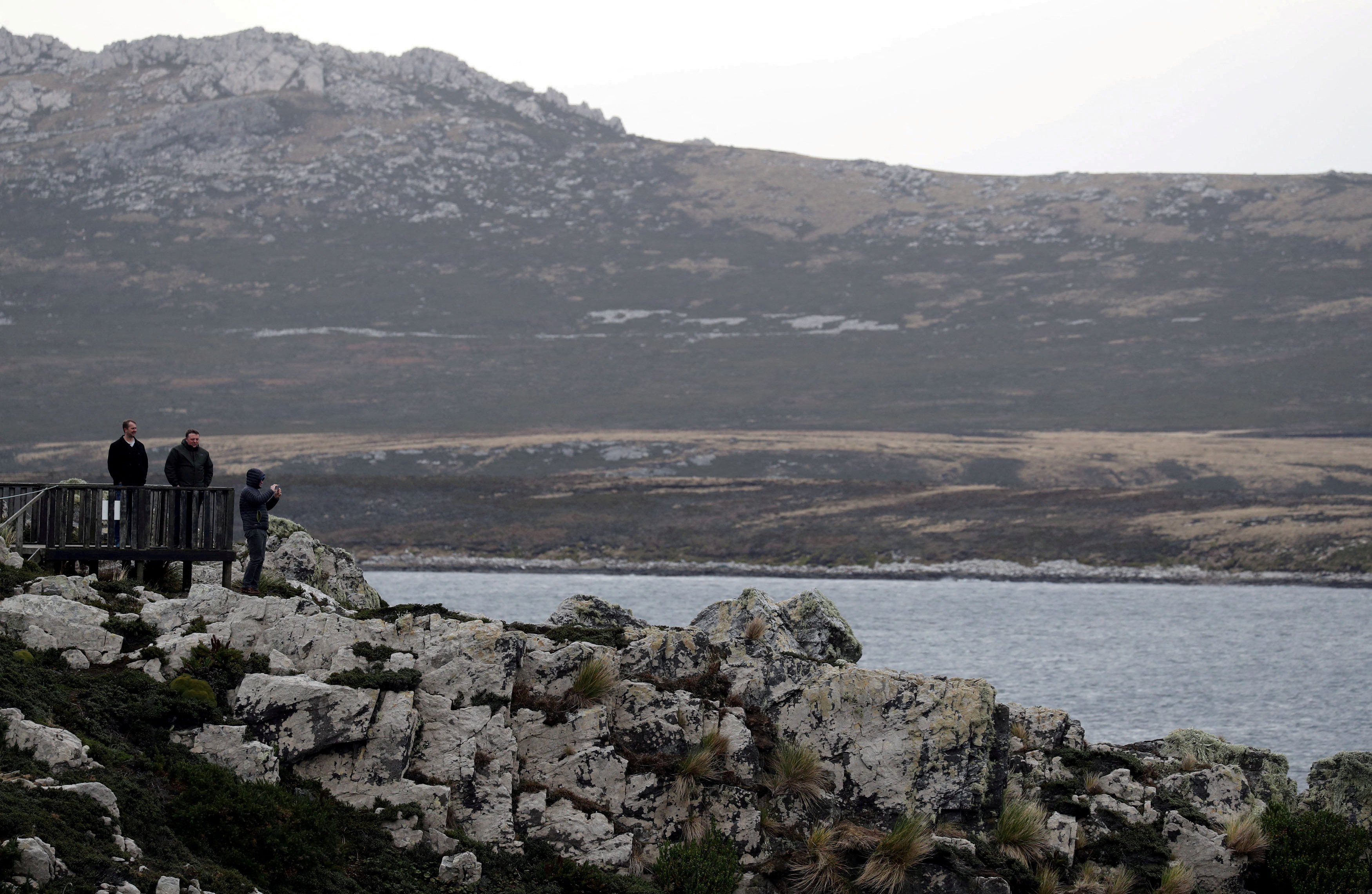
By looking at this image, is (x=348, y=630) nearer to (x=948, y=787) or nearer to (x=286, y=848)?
(x=286, y=848)

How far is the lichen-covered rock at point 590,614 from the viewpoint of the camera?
22.6 metres

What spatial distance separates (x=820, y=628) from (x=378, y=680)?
8.86 metres

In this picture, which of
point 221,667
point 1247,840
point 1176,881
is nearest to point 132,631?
point 221,667

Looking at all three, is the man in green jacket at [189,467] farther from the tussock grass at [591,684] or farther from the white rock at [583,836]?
the white rock at [583,836]

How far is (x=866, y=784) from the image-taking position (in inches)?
733

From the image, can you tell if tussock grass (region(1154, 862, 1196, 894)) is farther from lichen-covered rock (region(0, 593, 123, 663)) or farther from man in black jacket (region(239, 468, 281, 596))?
lichen-covered rock (region(0, 593, 123, 663))

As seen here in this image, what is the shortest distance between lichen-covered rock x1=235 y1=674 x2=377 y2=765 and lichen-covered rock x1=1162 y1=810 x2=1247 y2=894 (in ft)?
37.2

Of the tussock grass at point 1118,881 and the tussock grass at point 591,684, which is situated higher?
the tussock grass at point 591,684

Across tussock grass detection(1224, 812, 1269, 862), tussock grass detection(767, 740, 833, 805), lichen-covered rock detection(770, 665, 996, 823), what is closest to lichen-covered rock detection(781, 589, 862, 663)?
lichen-covered rock detection(770, 665, 996, 823)

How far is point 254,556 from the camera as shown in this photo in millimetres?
19766

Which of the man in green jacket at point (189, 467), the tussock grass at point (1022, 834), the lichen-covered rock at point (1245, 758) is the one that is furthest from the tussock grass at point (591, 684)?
the lichen-covered rock at point (1245, 758)

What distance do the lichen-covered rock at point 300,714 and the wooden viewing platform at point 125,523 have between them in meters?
4.86

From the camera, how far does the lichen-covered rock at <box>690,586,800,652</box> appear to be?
20.6 metres

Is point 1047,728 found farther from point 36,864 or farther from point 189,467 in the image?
point 36,864
